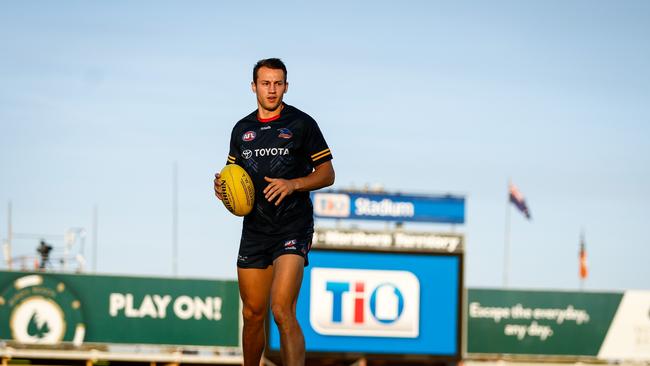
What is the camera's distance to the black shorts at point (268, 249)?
10.5 meters

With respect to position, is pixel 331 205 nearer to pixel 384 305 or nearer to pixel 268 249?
pixel 384 305

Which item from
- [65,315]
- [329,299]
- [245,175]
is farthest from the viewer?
[65,315]

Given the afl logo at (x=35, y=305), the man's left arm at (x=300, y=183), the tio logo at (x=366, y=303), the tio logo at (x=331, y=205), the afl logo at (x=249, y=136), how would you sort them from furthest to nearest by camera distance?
the tio logo at (x=331, y=205) < the afl logo at (x=35, y=305) < the tio logo at (x=366, y=303) < the afl logo at (x=249, y=136) < the man's left arm at (x=300, y=183)

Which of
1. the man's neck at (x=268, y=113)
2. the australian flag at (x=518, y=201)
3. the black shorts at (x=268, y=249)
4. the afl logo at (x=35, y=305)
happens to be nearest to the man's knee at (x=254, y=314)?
the black shorts at (x=268, y=249)

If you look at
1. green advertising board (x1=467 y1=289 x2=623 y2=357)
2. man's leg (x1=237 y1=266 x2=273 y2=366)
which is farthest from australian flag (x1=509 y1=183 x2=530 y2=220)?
man's leg (x1=237 y1=266 x2=273 y2=366)

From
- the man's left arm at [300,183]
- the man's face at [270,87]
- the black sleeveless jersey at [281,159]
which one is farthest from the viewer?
the black sleeveless jersey at [281,159]

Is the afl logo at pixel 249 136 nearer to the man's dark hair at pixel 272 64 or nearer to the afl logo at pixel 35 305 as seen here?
the man's dark hair at pixel 272 64

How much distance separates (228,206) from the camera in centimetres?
1053

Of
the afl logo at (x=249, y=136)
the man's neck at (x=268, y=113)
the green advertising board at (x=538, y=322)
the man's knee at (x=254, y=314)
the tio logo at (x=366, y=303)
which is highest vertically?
the man's neck at (x=268, y=113)

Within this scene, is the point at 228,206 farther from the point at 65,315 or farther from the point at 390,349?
the point at 65,315

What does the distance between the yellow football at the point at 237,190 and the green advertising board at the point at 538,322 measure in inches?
1075

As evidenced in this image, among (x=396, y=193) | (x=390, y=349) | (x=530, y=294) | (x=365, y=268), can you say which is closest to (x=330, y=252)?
(x=365, y=268)

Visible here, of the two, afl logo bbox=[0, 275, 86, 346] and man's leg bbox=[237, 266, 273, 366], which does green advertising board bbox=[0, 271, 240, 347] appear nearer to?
afl logo bbox=[0, 275, 86, 346]

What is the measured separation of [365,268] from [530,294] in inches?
322
